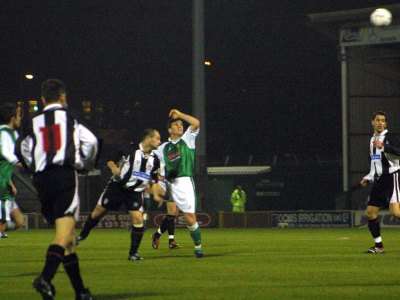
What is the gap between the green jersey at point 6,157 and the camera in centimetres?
1095

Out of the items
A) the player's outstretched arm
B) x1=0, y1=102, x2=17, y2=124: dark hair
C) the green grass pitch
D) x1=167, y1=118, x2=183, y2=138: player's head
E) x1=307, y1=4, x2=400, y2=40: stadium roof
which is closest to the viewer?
the green grass pitch

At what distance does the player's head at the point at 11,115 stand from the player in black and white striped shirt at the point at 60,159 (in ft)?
11.0

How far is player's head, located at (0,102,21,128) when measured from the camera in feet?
42.4

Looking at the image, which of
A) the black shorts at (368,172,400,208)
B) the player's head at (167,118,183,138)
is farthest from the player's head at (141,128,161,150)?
the black shorts at (368,172,400,208)


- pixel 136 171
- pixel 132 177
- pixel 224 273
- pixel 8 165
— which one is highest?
pixel 8 165

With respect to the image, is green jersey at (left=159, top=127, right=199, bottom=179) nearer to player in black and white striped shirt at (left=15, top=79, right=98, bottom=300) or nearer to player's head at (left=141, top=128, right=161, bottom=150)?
player's head at (left=141, top=128, right=161, bottom=150)

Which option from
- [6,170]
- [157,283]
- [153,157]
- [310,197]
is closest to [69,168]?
[157,283]

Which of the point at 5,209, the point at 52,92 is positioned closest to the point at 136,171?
the point at 5,209

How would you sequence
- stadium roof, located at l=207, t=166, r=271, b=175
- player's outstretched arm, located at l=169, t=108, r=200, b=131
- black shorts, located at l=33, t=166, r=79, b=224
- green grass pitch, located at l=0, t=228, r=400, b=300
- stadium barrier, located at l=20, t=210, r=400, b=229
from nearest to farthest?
black shorts, located at l=33, t=166, r=79, b=224 < green grass pitch, located at l=0, t=228, r=400, b=300 < player's outstretched arm, located at l=169, t=108, r=200, b=131 < stadium barrier, located at l=20, t=210, r=400, b=229 < stadium roof, located at l=207, t=166, r=271, b=175

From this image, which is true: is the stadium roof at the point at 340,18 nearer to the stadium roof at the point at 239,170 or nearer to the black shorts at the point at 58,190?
the stadium roof at the point at 239,170

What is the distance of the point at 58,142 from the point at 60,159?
17 centimetres

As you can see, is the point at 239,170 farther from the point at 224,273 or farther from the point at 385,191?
the point at 224,273

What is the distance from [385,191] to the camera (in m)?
17.1

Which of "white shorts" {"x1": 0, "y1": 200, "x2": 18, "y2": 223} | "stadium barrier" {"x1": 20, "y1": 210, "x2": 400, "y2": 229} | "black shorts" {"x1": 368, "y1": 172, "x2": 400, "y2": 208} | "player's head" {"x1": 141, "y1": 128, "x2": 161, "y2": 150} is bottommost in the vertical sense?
"stadium barrier" {"x1": 20, "y1": 210, "x2": 400, "y2": 229}
